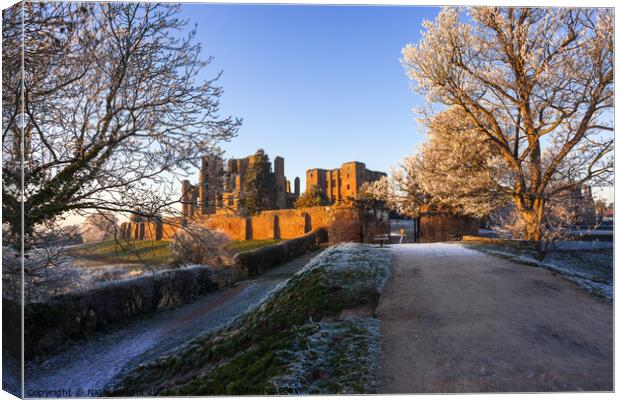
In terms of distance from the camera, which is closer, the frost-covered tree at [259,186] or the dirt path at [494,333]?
the dirt path at [494,333]

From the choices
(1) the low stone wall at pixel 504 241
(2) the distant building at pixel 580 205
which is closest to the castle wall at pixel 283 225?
(1) the low stone wall at pixel 504 241

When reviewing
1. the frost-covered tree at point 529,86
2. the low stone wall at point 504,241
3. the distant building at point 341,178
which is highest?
the frost-covered tree at point 529,86

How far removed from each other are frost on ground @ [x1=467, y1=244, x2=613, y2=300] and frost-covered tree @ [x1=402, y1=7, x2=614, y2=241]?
369 mm

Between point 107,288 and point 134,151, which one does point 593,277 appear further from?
point 107,288

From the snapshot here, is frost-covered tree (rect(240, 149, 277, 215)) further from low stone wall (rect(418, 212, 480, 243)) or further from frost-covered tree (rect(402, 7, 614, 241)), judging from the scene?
low stone wall (rect(418, 212, 480, 243))

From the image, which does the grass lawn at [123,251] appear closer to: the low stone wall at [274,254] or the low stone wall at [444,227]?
the low stone wall at [274,254]

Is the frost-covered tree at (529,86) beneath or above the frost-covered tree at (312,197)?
above

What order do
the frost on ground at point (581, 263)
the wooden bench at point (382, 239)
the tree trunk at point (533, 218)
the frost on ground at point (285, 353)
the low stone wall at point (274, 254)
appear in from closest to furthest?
the frost on ground at point (285, 353)
the frost on ground at point (581, 263)
the low stone wall at point (274, 254)
the tree trunk at point (533, 218)
the wooden bench at point (382, 239)

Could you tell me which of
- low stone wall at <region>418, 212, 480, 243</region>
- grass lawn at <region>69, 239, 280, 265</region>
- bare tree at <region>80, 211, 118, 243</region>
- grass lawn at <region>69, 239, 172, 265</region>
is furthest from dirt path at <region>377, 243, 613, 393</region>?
bare tree at <region>80, 211, 118, 243</region>

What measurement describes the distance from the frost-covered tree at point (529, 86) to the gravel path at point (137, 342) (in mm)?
3545

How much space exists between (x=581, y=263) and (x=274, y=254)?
167 inches

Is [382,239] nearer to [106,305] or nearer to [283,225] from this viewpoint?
[283,225]

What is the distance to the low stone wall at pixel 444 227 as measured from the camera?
760cm

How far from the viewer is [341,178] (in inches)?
190
